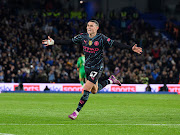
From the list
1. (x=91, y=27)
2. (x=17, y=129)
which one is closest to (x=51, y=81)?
(x=91, y=27)

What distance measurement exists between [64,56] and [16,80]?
4.64 m

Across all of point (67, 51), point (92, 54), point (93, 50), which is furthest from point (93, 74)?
point (67, 51)

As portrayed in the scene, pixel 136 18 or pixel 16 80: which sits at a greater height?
pixel 136 18

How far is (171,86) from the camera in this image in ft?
95.2

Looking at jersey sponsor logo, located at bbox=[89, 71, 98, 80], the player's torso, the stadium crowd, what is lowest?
the stadium crowd

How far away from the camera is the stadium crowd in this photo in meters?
29.3

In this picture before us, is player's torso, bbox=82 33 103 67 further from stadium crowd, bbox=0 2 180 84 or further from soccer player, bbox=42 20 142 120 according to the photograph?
stadium crowd, bbox=0 2 180 84

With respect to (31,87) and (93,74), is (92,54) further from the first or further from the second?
(31,87)

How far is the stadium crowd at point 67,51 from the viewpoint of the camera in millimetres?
29281

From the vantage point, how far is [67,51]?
1292 inches

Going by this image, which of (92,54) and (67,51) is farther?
(67,51)

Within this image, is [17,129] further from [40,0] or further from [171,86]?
[40,0]

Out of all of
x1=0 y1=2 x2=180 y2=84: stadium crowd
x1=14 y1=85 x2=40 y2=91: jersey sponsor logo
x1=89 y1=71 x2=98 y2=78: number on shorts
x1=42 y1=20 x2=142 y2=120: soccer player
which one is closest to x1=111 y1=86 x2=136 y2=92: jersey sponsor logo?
x1=0 y1=2 x2=180 y2=84: stadium crowd

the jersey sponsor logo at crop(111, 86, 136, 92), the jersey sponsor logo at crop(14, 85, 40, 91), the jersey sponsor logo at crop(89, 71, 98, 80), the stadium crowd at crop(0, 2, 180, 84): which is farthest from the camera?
the stadium crowd at crop(0, 2, 180, 84)
